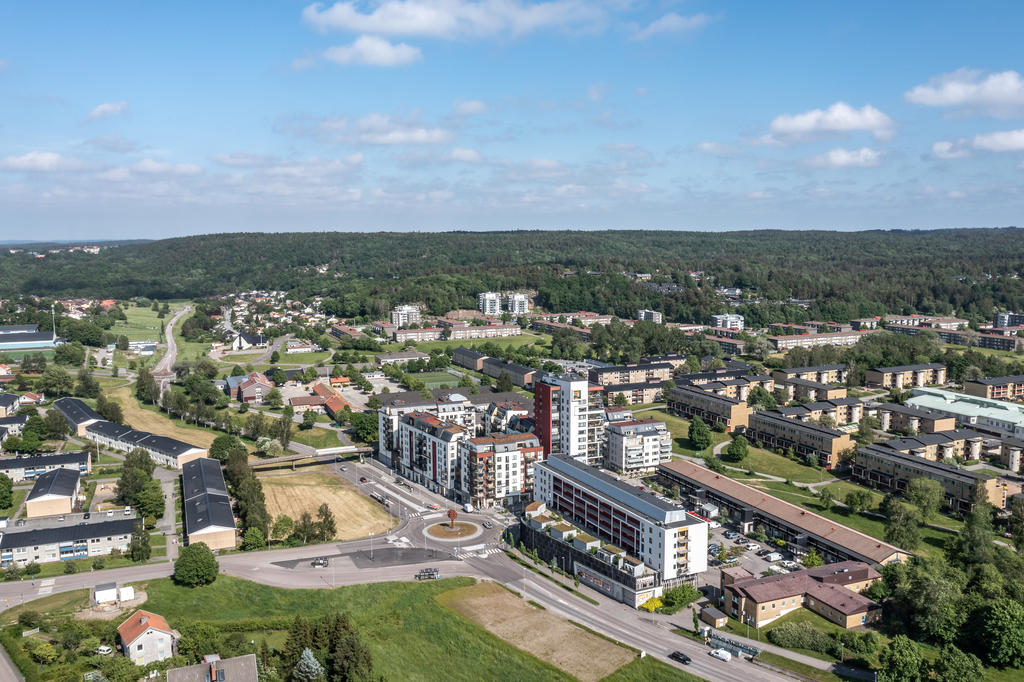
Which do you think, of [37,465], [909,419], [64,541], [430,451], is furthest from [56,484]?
[909,419]

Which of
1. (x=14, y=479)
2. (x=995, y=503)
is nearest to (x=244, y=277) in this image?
(x=14, y=479)

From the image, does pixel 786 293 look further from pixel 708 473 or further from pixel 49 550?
pixel 49 550

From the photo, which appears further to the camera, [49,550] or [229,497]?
[229,497]

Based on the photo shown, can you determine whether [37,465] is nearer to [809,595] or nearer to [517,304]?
[809,595]

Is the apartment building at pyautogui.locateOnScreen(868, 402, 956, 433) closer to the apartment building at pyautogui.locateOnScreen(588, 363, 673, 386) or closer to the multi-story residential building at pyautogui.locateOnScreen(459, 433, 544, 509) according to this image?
the apartment building at pyautogui.locateOnScreen(588, 363, 673, 386)

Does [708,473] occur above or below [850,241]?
below

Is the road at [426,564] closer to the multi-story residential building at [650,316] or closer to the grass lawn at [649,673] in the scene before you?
the grass lawn at [649,673]

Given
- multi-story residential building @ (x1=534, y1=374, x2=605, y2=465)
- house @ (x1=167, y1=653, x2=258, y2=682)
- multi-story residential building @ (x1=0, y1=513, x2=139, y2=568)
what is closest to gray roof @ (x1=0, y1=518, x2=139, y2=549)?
multi-story residential building @ (x1=0, y1=513, x2=139, y2=568)
